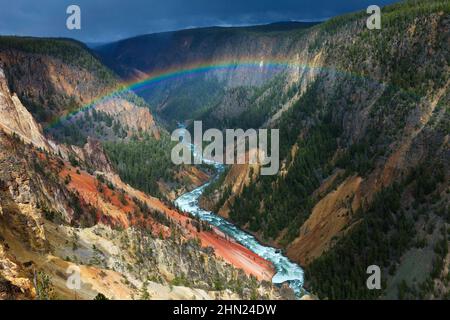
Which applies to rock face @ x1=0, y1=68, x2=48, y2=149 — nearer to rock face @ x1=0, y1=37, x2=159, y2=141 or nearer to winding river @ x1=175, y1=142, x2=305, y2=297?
winding river @ x1=175, y1=142, x2=305, y2=297

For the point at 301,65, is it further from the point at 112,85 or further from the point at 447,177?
the point at 447,177

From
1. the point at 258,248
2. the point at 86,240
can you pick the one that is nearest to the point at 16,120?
the point at 86,240

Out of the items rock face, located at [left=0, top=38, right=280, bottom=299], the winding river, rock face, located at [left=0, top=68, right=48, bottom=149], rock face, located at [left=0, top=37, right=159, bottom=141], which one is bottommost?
the winding river

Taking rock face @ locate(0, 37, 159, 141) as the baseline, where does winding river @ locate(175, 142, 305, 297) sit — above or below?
below

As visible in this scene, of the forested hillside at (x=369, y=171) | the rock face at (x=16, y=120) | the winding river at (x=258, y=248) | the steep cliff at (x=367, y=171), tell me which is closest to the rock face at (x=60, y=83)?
the winding river at (x=258, y=248)

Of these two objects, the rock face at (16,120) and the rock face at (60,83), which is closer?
the rock face at (16,120)

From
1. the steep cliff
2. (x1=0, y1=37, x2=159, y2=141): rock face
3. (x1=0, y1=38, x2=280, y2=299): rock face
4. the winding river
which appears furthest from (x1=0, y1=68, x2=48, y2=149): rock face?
(x1=0, y1=37, x2=159, y2=141): rock face

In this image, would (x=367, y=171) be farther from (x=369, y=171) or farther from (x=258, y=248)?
(x=258, y=248)

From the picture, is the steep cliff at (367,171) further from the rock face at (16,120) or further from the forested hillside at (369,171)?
the rock face at (16,120)
